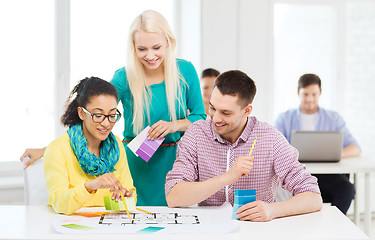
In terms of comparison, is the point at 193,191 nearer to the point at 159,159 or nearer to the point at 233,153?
the point at 233,153

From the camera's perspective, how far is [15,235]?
57.4 inches

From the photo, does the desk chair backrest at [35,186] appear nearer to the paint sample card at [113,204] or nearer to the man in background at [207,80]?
the paint sample card at [113,204]

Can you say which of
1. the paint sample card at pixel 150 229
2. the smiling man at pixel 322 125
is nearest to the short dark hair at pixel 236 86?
the paint sample card at pixel 150 229

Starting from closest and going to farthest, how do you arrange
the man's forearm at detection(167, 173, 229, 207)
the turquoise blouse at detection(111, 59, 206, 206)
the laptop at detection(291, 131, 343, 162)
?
the man's forearm at detection(167, 173, 229, 207)
the turquoise blouse at detection(111, 59, 206, 206)
the laptop at detection(291, 131, 343, 162)

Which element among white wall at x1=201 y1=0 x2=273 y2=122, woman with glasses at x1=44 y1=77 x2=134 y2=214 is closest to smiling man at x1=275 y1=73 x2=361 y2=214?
white wall at x1=201 y1=0 x2=273 y2=122

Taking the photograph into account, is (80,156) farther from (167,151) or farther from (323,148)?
(323,148)

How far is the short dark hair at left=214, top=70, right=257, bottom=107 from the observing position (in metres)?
1.94

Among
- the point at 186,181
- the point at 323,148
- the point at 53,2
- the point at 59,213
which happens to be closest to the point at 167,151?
the point at 186,181

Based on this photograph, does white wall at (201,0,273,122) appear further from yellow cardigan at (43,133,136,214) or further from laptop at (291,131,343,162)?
yellow cardigan at (43,133,136,214)

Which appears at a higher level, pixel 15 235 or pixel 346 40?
pixel 346 40

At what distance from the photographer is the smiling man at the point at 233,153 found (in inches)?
72.9

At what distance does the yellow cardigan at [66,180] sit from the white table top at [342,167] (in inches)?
56.4

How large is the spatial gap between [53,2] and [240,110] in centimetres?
222

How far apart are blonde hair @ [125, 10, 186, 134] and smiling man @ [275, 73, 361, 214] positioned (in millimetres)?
1591
